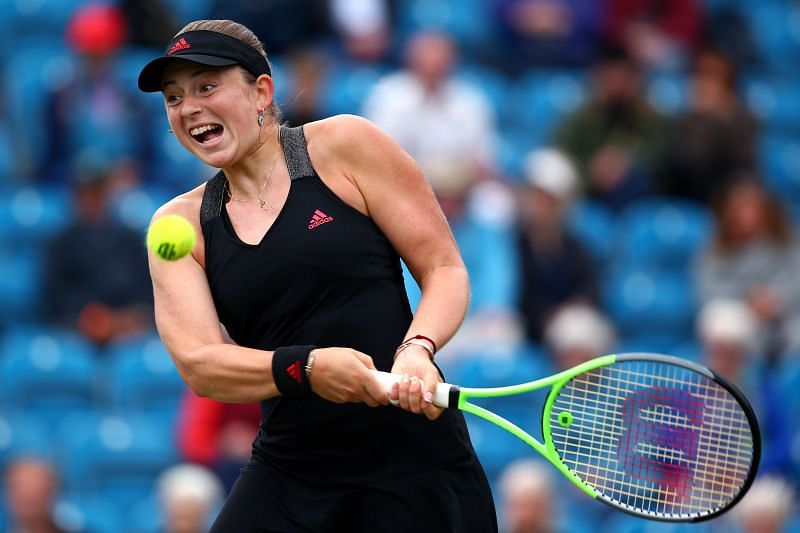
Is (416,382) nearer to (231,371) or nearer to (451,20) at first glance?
→ (231,371)

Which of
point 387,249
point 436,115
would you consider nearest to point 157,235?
point 387,249

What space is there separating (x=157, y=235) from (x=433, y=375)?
0.86m

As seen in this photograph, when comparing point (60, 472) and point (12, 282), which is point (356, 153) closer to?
point (60, 472)

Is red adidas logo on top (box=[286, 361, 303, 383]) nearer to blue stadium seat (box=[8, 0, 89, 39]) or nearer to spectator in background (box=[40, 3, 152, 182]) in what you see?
spectator in background (box=[40, 3, 152, 182])

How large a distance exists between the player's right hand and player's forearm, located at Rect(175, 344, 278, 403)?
149mm

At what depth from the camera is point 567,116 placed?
33.3ft

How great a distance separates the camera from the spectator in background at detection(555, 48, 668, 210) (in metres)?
9.93

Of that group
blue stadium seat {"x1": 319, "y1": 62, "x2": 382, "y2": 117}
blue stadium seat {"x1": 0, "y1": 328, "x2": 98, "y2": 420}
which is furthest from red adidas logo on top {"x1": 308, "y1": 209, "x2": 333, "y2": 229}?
blue stadium seat {"x1": 319, "y1": 62, "x2": 382, "y2": 117}

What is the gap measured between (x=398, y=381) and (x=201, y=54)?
1092 mm

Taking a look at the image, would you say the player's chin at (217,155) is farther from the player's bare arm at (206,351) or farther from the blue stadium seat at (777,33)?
the blue stadium seat at (777,33)

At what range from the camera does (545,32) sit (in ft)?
35.9

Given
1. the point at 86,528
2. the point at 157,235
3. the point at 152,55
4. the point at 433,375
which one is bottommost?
the point at 86,528

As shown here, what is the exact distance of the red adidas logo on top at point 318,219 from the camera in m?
4.14

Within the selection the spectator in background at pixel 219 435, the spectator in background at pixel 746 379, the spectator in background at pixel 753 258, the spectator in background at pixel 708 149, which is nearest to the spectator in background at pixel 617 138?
the spectator in background at pixel 708 149
